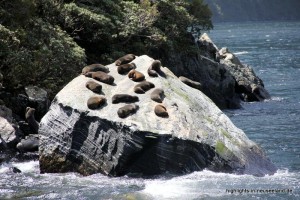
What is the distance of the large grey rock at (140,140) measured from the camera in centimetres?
1373

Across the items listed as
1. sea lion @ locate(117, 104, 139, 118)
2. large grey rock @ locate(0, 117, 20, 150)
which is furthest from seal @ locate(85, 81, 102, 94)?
large grey rock @ locate(0, 117, 20, 150)

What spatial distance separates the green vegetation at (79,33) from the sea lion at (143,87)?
5.09 meters

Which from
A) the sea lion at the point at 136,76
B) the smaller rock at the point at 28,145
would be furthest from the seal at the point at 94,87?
the smaller rock at the point at 28,145

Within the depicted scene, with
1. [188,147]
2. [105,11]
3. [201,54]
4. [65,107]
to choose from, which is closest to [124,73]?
[65,107]

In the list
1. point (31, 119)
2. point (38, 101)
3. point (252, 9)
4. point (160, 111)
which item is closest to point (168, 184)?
point (160, 111)

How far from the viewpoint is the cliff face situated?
141375mm

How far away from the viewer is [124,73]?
16438 mm

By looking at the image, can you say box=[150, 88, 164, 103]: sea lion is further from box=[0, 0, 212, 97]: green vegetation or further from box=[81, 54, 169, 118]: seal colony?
box=[0, 0, 212, 97]: green vegetation

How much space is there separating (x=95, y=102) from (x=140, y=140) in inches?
67.6

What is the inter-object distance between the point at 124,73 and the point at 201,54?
45.9 ft

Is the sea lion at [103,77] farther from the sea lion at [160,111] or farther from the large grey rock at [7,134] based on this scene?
the large grey rock at [7,134]

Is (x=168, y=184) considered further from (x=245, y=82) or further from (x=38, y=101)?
(x=245, y=82)

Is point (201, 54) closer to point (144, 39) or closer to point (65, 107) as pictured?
point (144, 39)

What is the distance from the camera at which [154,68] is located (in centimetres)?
1628
